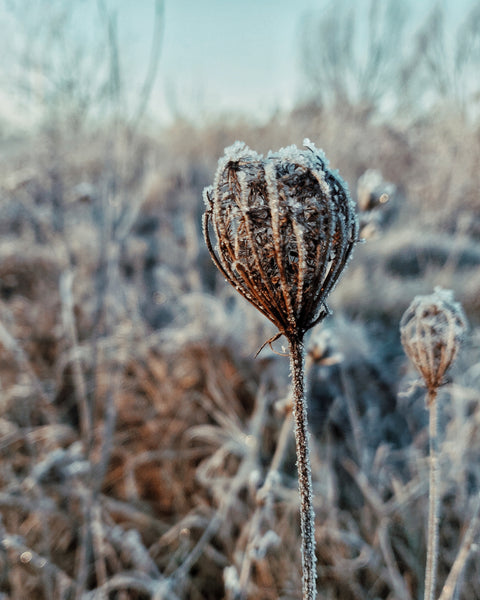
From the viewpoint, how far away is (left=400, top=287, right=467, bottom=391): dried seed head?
0.60 m

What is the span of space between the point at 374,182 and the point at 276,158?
67 cm

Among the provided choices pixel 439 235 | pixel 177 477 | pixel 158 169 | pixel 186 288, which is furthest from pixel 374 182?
pixel 158 169

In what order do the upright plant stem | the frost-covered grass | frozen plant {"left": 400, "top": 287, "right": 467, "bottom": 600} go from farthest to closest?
the frost-covered grass, frozen plant {"left": 400, "top": 287, "right": 467, "bottom": 600}, the upright plant stem

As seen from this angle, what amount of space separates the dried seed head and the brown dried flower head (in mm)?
271

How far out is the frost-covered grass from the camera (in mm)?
1283

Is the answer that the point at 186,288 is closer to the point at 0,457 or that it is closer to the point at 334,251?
the point at 0,457

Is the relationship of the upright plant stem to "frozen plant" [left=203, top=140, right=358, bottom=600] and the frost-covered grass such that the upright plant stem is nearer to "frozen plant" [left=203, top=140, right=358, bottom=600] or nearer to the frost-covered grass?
"frozen plant" [left=203, top=140, right=358, bottom=600]

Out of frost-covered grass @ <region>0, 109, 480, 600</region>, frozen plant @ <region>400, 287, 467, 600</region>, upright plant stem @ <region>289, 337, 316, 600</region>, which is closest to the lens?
upright plant stem @ <region>289, 337, 316, 600</region>

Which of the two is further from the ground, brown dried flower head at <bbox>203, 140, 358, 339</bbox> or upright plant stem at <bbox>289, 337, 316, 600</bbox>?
brown dried flower head at <bbox>203, 140, 358, 339</bbox>

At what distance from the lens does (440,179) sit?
22.8 feet

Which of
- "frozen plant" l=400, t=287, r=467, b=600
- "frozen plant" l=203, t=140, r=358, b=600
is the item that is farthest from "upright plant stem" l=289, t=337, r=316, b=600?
"frozen plant" l=400, t=287, r=467, b=600

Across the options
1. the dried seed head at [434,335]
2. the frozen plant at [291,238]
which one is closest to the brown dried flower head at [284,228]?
the frozen plant at [291,238]

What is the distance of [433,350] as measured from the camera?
2.00ft

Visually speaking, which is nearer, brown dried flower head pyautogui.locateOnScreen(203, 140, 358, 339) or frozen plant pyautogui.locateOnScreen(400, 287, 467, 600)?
brown dried flower head pyautogui.locateOnScreen(203, 140, 358, 339)
